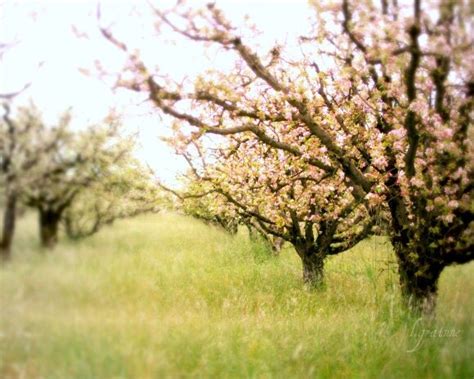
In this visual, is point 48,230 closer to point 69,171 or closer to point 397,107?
point 69,171

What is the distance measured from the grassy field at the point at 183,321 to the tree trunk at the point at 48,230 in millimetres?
46

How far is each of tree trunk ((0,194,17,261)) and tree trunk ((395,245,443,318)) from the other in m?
5.01

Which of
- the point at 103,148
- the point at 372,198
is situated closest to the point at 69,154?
the point at 103,148

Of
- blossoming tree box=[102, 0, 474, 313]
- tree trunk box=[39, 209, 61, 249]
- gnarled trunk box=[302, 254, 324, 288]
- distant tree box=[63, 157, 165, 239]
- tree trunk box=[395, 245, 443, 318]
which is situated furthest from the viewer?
gnarled trunk box=[302, 254, 324, 288]

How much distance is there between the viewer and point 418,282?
6.40 meters

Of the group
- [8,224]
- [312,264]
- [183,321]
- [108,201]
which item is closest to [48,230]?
[8,224]

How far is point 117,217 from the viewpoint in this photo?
3021mm

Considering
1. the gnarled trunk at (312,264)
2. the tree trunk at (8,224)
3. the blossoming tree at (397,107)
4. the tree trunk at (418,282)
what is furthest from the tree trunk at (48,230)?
the gnarled trunk at (312,264)

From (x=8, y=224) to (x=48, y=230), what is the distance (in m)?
0.21

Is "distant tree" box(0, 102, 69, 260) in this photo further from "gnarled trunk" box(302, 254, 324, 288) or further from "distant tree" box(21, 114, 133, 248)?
"gnarled trunk" box(302, 254, 324, 288)

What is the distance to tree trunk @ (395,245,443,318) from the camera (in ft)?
20.3

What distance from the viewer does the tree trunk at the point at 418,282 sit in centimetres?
618

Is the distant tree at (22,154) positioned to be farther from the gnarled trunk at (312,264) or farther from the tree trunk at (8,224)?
the gnarled trunk at (312,264)

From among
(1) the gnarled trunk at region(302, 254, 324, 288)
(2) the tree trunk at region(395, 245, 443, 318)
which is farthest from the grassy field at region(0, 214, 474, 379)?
(1) the gnarled trunk at region(302, 254, 324, 288)
